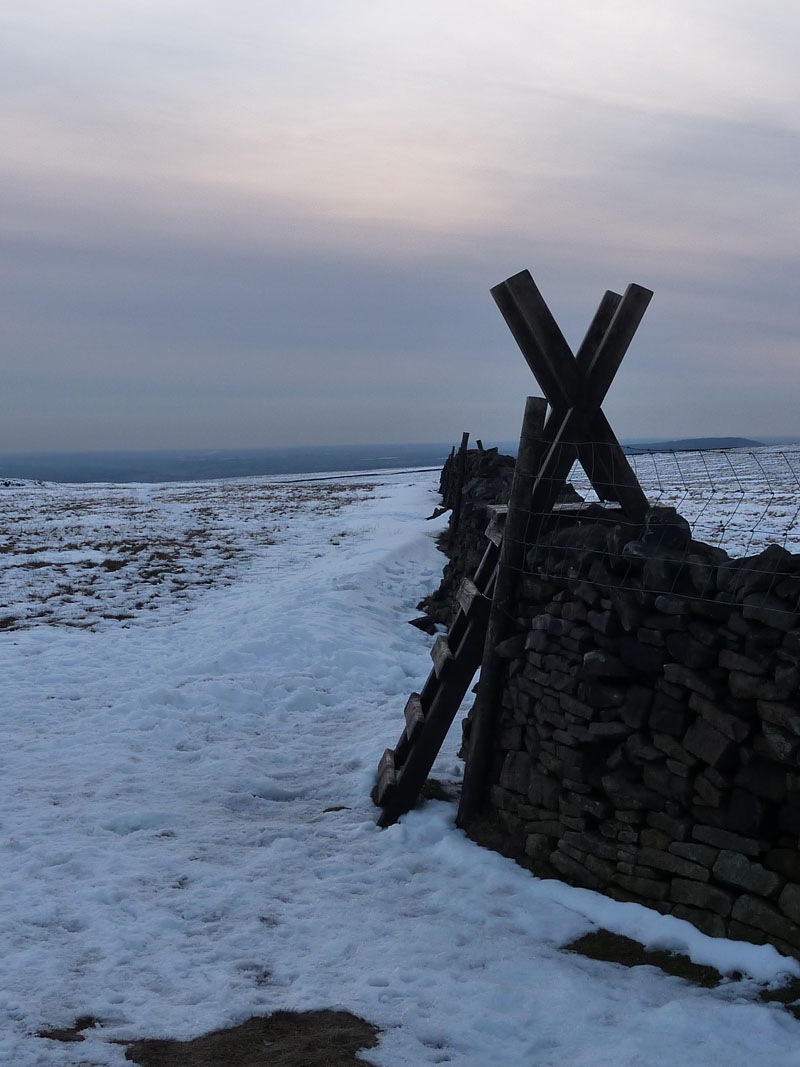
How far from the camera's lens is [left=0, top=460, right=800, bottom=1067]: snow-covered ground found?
178 inches

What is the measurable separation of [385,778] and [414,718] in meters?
0.62

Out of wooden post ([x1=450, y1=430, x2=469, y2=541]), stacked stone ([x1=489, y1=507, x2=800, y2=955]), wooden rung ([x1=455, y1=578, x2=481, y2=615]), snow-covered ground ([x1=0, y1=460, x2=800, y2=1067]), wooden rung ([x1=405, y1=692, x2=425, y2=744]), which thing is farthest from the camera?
wooden post ([x1=450, y1=430, x2=469, y2=541])

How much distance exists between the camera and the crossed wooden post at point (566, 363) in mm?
7086

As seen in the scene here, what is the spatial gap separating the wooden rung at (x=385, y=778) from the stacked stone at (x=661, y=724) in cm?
100

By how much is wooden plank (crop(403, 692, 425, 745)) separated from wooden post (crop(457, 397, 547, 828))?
581 millimetres

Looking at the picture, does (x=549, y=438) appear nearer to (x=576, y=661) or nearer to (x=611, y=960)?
(x=576, y=661)

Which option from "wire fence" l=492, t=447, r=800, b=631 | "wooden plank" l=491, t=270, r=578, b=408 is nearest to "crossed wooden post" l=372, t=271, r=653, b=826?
"wooden plank" l=491, t=270, r=578, b=408

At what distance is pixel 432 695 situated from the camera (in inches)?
311

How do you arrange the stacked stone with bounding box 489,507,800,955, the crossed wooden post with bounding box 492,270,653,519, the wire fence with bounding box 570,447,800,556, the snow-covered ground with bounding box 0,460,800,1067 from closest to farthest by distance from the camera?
the snow-covered ground with bounding box 0,460,800,1067 → the stacked stone with bounding box 489,507,800,955 → the wire fence with bounding box 570,447,800,556 → the crossed wooden post with bounding box 492,270,653,519

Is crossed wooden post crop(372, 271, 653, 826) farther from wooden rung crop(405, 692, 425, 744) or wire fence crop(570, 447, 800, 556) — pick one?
wire fence crop(570, 447, 800, 556)

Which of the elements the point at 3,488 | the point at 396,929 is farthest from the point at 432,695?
the point at 3,488

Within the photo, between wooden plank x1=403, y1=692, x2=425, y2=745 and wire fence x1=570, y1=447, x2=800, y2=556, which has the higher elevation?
wire fence x1=570, y1=447, x2=800, y2=556

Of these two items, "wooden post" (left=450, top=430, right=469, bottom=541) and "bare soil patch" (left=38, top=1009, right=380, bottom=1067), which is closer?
"bare soil patch" (left=38, top=1009, right=380, bottom=1067)

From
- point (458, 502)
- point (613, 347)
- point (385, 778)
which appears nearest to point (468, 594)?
point (385, 778)
